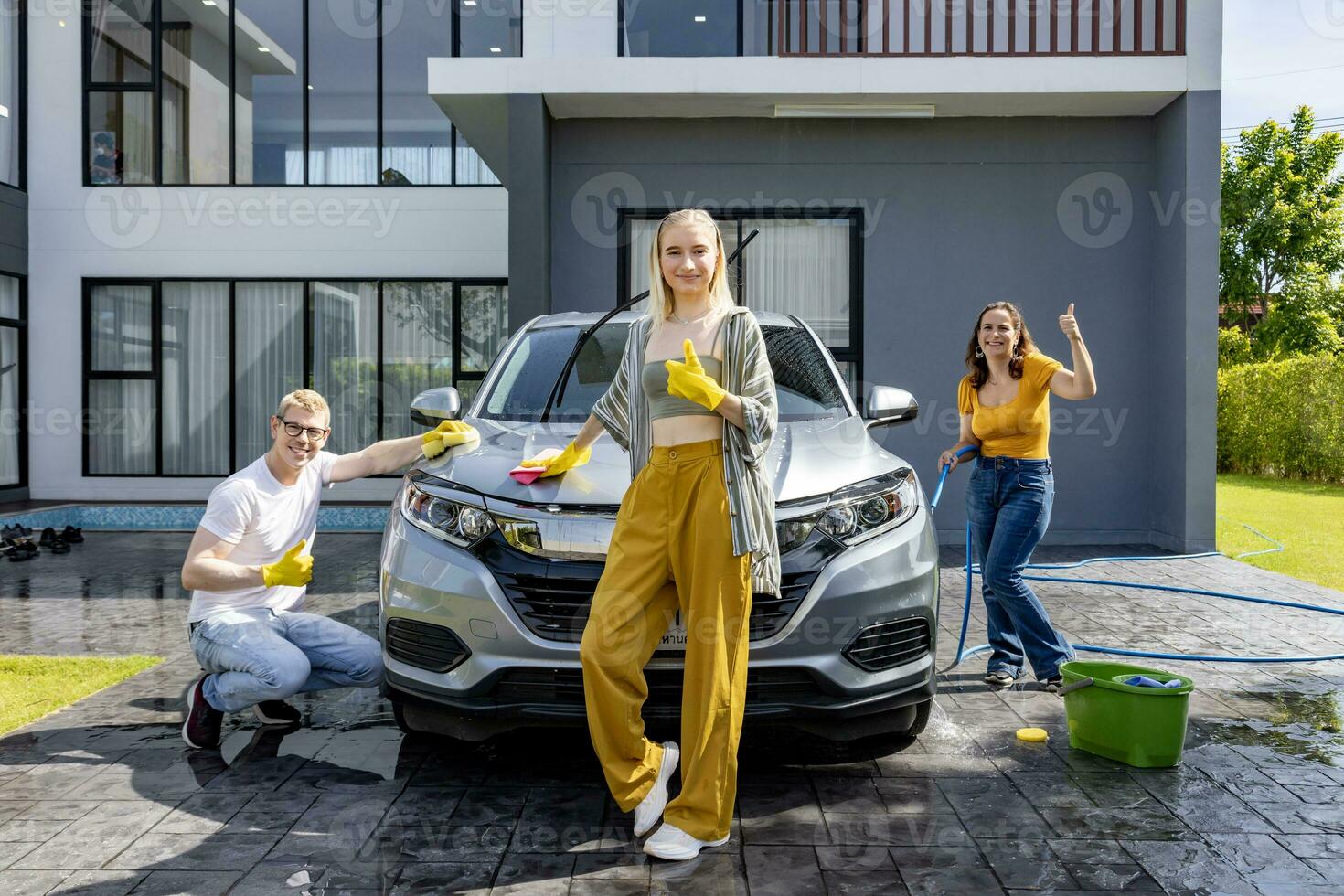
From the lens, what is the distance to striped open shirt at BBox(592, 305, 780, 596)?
3.04 metres

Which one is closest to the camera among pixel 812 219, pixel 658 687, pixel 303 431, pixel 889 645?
pixel 658 687

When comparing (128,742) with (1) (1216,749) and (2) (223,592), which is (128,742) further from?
(1) (1216,749)

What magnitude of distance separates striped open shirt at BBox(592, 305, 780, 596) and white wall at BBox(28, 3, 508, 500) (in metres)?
11.0

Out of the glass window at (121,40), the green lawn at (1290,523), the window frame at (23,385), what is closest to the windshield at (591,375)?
the green lawn at (1290,523)

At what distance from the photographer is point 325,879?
2.91 metres

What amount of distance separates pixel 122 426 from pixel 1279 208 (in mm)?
31506

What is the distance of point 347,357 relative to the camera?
1420cm

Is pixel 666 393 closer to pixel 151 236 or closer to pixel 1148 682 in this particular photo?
pixel 1148 682

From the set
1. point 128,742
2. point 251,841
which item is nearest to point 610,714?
point 251,841

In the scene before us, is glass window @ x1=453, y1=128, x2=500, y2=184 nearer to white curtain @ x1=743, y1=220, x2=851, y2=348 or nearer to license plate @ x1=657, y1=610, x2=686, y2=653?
white curtain @ x1=743, y1=220, x2=851, y2=348

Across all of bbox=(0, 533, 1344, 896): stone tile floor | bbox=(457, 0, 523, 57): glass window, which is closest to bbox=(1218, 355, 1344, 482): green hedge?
bbox=(457, 0, 523, 57): glass window

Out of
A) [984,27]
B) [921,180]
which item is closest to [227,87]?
[921,180]

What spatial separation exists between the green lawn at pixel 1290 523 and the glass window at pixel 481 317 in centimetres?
885

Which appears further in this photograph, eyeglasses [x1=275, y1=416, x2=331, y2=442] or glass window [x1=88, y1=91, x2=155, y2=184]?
glass window [x1=88, y1=91, x2=155, y2=184]
